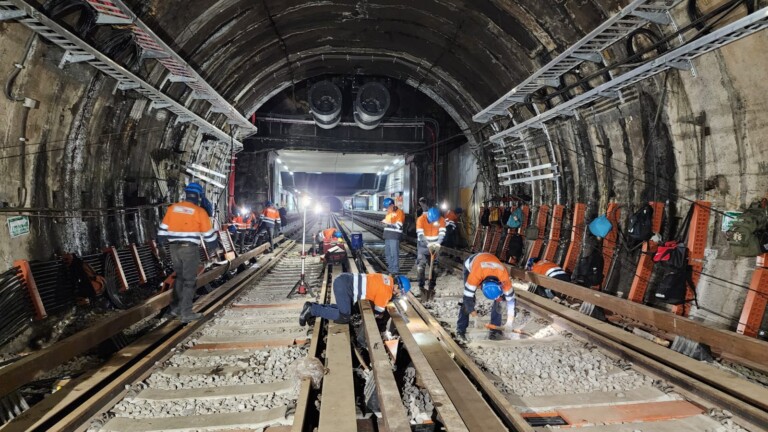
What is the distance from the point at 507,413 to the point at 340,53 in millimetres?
9795

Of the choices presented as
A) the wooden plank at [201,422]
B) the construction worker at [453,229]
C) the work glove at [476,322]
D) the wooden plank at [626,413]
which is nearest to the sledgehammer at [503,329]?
the work glove at [476,322]

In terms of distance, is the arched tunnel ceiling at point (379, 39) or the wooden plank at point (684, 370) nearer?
the wooden plank at point (684, 370)

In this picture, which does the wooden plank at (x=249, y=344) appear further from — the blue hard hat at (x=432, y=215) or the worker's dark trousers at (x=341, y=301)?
Result: the blue hard hat at (x=432, y=215)

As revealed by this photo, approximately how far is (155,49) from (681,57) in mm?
6700

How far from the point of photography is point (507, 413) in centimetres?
291

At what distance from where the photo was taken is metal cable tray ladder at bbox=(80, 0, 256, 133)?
420 cm

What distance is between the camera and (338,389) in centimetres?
322

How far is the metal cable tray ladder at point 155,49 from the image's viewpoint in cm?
420

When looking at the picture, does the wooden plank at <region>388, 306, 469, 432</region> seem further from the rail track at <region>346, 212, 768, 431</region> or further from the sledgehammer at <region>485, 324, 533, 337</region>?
the sledgehammer at <region>485, 324, 533, 337</region>

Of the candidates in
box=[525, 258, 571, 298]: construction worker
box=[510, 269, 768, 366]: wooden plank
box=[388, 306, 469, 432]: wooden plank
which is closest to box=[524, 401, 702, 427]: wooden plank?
box=[388, 306, 469, 432]: wooden plank

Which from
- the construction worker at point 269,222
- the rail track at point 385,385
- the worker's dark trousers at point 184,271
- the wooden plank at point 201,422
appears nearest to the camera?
the wooden plank at point 201,422

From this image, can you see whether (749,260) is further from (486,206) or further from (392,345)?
(486,206)

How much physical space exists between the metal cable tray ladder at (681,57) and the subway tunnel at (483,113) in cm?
2

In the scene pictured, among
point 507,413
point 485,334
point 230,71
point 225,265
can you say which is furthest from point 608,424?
point 230,71
